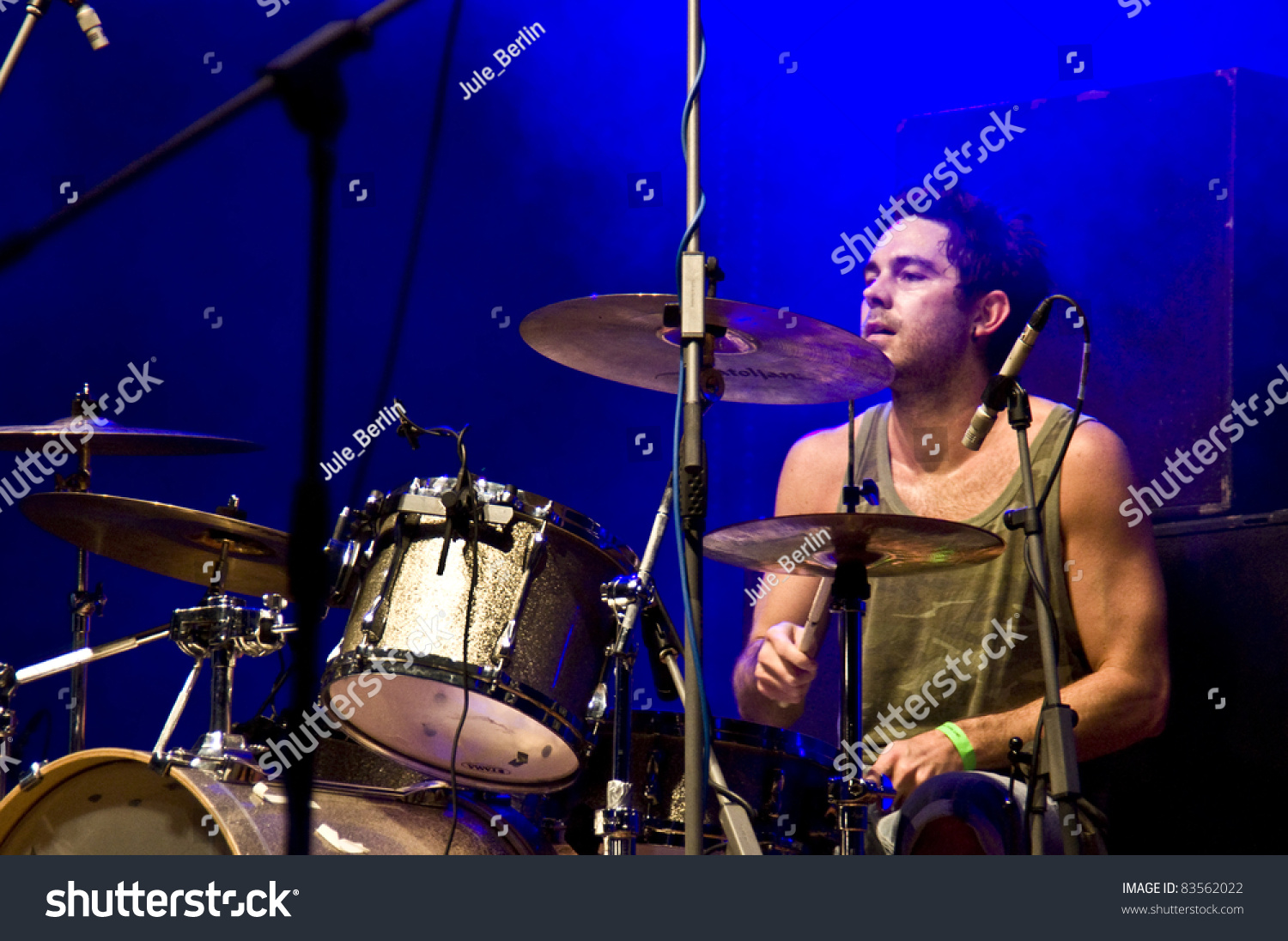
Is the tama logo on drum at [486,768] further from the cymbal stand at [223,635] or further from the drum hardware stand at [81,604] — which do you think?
the drum hardware stand at [81,604]

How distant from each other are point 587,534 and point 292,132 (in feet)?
7.09

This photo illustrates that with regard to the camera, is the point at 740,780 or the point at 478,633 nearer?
the point at 478,633

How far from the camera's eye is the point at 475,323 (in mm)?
3895

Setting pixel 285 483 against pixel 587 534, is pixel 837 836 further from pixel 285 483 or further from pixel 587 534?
pixel 285 483

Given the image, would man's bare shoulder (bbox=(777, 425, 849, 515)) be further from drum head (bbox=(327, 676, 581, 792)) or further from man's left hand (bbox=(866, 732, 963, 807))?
drum head (bbox=(327, 676, 581, 792))

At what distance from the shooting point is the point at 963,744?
2.63 metres

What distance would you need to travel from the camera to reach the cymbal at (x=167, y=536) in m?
2.68

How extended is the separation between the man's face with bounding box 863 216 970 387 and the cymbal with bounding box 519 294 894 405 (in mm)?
784

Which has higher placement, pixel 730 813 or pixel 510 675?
pixel 510 675

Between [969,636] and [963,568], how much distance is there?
0.17 metres

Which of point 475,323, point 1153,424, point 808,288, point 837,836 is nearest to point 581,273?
point 475,323

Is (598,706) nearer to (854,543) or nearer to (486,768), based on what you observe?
(486,768)

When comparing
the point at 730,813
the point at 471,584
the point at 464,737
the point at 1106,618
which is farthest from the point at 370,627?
the point at 1106,618
